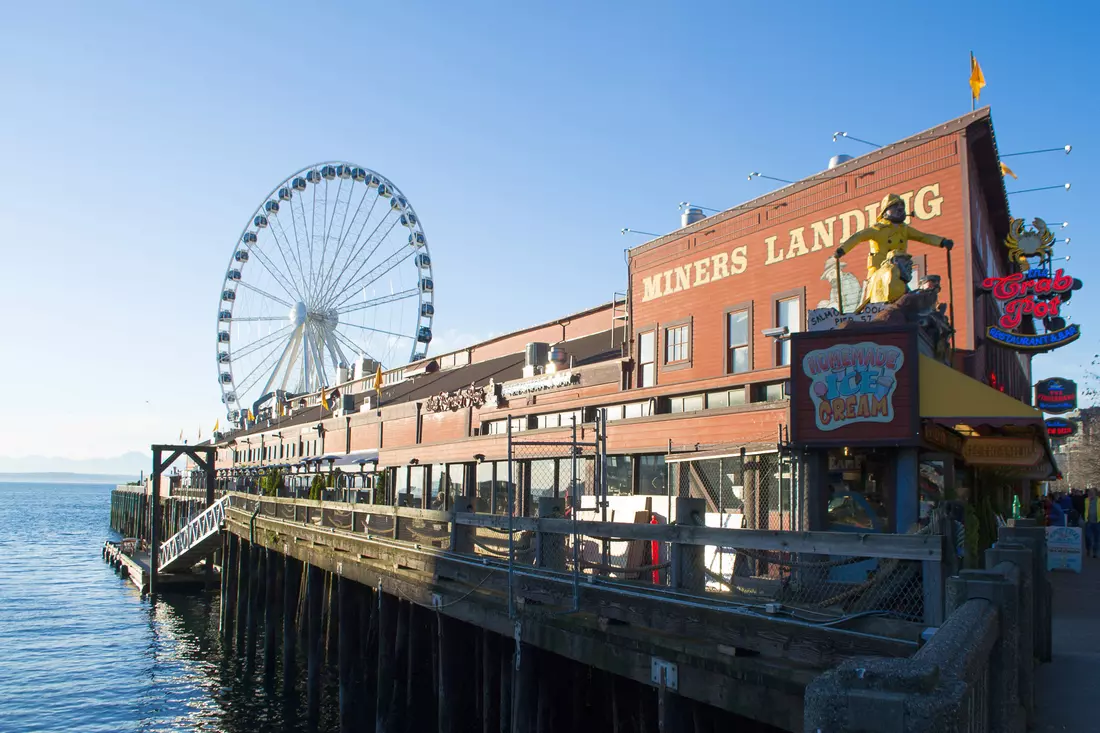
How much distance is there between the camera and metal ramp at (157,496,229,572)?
3756 cm

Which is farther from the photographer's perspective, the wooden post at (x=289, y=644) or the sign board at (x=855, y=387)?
the wooden post at (x=289, y=644)

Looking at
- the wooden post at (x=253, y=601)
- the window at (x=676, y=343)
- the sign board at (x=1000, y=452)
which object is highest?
the window at (x=676, y=343)

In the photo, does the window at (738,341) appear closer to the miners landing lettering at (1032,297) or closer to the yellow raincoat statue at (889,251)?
the miners landing lettering at (1032,297)

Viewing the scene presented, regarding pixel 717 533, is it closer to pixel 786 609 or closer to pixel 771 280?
pixel 786 609

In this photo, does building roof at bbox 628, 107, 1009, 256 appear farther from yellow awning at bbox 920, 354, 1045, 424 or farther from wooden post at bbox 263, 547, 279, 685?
wooden post at bbox 263, 547, 279, 685

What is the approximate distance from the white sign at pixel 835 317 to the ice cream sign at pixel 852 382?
90cm

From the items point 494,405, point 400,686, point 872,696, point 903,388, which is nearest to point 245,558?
point 494,405

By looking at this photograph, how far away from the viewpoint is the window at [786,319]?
23578 millimetres

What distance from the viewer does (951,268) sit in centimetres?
2017

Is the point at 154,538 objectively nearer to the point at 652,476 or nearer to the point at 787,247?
the point at 652,476

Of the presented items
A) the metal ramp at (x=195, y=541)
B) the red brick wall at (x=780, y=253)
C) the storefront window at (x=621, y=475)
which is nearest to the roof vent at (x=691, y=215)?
the red brick wall at (x=780, y=253)

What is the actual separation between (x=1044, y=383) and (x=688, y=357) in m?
11.6

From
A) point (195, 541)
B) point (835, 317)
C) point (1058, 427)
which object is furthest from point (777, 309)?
point (195, 541)

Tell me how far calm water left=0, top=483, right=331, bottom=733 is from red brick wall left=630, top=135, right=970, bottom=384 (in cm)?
1436
